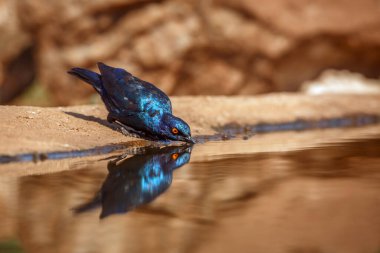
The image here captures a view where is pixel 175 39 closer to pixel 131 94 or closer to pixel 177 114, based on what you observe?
pixel 177 114

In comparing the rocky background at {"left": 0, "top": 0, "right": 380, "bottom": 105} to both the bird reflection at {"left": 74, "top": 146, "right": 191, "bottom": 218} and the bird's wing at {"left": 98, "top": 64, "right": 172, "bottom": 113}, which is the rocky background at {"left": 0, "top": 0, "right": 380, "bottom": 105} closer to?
the bird's wing at {"left": 98, "top": 64, "right": 172, "bottom": 113}

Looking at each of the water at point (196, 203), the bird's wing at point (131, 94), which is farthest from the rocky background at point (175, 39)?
the water at point (196, 203)

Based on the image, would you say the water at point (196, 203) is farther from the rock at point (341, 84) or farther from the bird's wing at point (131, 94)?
the rock at point (341, 84)

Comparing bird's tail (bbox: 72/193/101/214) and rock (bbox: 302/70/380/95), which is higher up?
rock (bbox: 302/70/380/95)

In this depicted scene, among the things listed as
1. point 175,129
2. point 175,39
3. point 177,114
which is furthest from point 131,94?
point 175,39

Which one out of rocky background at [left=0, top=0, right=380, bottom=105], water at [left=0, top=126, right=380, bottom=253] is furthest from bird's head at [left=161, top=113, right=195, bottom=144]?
rocky background at [left=0, top=0, right=380, bottom=105]

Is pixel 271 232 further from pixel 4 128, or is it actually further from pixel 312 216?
pixel 4 128

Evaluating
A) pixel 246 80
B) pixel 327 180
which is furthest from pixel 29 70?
pixel 327 180

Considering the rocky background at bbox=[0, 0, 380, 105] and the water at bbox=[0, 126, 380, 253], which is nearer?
the water at bbox=[0, 126, 380, 253]
